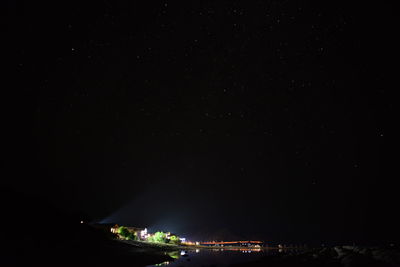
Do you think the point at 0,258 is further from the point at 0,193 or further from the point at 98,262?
the point at 0,193

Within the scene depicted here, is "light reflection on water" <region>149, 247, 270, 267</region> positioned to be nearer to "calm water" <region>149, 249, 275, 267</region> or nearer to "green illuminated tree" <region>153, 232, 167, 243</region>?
"calm water" <region>149, 249, 275, 267</region>

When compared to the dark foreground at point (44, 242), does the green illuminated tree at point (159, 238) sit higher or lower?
lower

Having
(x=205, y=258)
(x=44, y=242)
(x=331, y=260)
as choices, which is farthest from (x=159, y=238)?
(x=44, y=242)

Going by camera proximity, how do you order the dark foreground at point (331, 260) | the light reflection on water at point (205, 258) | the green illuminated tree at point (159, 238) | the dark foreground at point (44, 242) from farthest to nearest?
1. the green illuminated tree at point (159, 238)
2. the light reflection on water at point (205, 258)
3. the dark foreground at point (331, 260)
4. the dark foreground at point (44, 242)

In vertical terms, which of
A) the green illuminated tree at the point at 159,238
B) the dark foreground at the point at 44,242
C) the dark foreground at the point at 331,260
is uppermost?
the dark foreground at the point at 44,242

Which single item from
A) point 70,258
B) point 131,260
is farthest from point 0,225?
point 131,260

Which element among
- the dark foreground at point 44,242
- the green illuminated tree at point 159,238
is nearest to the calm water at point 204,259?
the dark foreground at point 44,242

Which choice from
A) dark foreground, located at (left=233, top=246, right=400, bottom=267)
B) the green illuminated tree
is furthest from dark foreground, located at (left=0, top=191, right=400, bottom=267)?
the green illuminated tree

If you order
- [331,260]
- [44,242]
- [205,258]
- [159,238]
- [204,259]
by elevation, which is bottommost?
[331,260]

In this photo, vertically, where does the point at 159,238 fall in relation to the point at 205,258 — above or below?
above

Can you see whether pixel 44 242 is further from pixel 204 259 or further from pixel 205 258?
pixel 205 258

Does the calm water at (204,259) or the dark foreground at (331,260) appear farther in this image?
the calm water at (204,259)

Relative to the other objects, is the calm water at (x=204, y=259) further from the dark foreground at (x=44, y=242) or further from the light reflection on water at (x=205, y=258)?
the dark foreground at (x=44, y=242)

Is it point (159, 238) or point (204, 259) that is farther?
point (159, 238)
